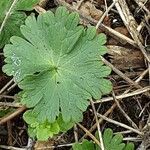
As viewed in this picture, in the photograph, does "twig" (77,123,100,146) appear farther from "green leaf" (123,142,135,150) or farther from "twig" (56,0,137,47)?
"twig" (56,0,137,47)

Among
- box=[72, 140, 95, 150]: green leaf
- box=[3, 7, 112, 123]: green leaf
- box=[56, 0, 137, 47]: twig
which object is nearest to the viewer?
box=[3, 7, 112, 123]: green leaf

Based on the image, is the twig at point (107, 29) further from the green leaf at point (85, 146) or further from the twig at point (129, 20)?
the green leaf at point (85, 146)

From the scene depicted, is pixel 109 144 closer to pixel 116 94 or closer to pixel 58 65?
pixel 116 94

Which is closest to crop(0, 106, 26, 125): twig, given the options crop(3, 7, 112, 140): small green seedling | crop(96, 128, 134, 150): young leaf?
crop(3, 7, 112, 140): small green seedling

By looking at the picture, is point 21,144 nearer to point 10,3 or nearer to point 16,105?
point 16,105

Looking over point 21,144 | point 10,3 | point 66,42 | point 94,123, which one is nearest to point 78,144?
point 94,123

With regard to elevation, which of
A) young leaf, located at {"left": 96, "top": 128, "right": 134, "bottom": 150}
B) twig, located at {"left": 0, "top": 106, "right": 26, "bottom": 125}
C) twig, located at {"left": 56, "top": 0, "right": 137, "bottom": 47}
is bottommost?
young leaf, located at {"left": 96, "top": 128, "right": 134, "bottom": 150}
